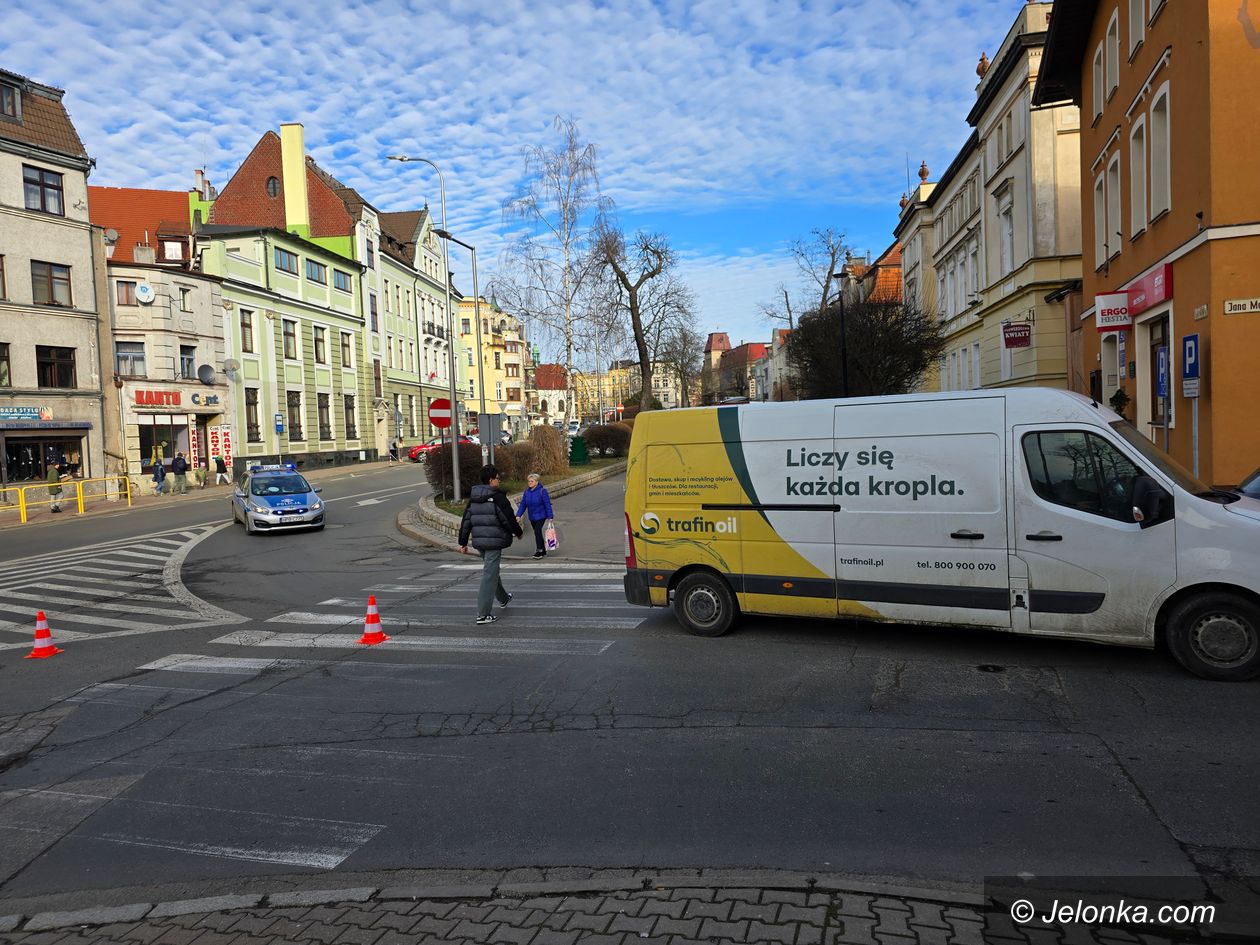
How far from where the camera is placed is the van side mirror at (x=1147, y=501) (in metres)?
6.21

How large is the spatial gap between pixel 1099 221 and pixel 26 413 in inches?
1385

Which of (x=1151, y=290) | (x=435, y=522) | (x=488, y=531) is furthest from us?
(x=435, y=522)

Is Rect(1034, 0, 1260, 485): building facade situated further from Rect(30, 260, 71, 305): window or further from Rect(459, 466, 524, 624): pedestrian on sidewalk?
Rect(30, 260, 71, 305): window

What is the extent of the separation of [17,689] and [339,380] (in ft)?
157

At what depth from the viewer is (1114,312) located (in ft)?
58.6

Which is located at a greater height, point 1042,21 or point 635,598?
point 1042,21

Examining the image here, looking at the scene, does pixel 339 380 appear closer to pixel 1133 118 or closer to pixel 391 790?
pixel 1133 118

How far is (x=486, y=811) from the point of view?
455 centimetres

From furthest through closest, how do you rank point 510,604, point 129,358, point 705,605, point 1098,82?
point 129,358
point 1098,82
point 510,604
point 705,605

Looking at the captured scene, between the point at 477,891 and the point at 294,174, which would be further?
the point at 294,174

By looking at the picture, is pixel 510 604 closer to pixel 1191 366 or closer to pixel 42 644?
pixel 42 644

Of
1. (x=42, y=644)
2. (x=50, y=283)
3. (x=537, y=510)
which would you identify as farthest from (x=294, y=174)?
(x=42, y=644)

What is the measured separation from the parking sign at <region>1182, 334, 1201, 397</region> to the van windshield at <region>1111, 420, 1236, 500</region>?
8181mm

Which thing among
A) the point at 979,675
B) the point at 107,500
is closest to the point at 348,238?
the point at 107,500
